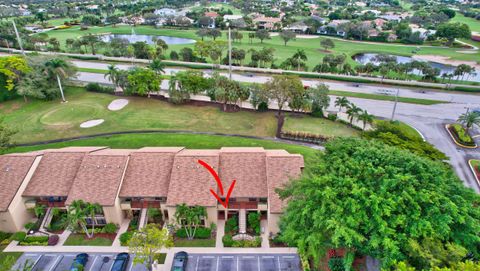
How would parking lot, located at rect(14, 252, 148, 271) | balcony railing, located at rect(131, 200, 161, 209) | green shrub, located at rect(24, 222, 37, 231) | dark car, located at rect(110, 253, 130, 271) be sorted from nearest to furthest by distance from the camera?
dark car, located at rect(110, 253, 130, 271) < parking lot, located at rect(14, 252, 148, 271) < green shrub, located at rect(24, 222, 37, 231) < balcony railing, located at rect(131, 200, 161, 209)

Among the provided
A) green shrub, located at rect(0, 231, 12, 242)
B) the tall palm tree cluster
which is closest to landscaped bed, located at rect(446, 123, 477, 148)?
the tall palm tree cluster

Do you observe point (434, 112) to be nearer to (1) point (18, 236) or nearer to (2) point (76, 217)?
(2) point (76, 217)

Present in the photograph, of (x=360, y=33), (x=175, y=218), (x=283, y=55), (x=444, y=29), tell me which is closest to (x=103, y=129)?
(x=175, y=218)

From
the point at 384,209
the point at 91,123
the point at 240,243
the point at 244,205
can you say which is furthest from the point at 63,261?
the point at 384,209

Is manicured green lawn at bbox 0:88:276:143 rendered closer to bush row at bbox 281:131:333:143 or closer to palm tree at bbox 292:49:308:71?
bush row at bbox 281:131:333:143

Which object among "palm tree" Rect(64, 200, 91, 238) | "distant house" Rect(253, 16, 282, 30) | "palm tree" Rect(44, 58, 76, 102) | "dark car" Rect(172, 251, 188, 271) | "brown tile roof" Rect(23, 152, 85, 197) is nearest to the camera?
"dark car" Rect(172, 251, 188, 271)

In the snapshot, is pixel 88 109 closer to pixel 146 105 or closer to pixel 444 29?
pixel 146 105

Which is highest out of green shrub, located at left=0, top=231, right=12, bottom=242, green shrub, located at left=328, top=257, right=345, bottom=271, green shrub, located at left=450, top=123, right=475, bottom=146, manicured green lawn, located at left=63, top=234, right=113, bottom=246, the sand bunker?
the sand bunker
